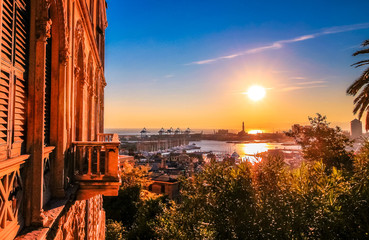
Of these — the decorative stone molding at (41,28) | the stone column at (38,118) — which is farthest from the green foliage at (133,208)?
the decorative stone molding at (41,28)

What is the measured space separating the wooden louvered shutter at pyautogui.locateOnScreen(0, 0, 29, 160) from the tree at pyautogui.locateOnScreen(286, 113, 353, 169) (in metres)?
15.5

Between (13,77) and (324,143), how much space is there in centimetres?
1781

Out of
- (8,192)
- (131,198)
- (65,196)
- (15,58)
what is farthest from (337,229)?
(131,198)

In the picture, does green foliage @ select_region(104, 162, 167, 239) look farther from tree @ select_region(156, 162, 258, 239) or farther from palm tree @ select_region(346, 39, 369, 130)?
A: palm tree @ select_region(346, 39, 369, 130)

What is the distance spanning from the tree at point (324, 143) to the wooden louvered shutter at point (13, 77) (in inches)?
609

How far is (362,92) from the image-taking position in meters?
11.8

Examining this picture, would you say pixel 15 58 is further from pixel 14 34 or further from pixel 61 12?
pixel 61 12

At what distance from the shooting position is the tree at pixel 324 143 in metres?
14.9

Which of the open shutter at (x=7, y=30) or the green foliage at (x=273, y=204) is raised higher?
the open shutter at (x=7, y=30)

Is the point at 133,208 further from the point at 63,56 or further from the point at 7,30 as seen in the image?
the point at 7,30

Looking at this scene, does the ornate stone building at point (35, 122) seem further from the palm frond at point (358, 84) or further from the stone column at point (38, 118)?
the palm frond at point (358, 84)

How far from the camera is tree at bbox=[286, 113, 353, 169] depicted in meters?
14.9

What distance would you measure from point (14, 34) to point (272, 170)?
35.8 ft

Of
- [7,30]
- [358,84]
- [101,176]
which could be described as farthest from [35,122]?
[358,84]
